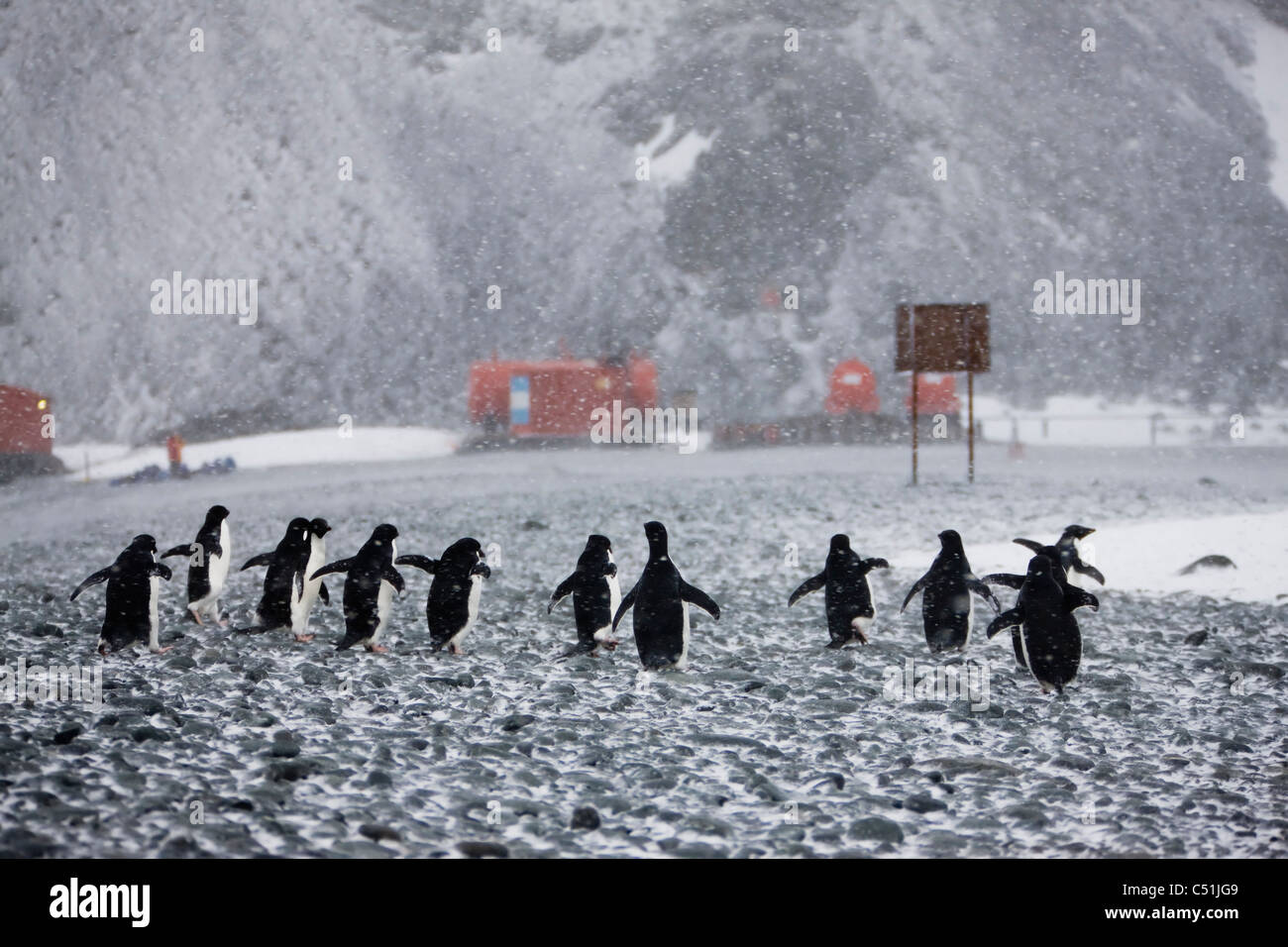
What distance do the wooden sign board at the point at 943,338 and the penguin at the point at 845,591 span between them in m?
5.99

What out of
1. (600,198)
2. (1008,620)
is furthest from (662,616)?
(600,198)

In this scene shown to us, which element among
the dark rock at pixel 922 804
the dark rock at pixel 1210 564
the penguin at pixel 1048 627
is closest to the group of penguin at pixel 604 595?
the penguin at pixel 1048 627

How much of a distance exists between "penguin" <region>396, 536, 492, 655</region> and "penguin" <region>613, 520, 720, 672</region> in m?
0.84

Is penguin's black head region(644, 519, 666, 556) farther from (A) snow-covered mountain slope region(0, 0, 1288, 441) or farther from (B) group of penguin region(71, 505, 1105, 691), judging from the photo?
(A) snow-covered mountain slope region(0, 0, 1288, 441)

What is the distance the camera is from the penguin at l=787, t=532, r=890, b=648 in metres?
5.60

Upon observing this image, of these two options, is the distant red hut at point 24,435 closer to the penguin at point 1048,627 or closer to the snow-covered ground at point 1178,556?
the snow-covered ground at point 1178,556

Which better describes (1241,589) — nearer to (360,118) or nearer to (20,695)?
(20,695)

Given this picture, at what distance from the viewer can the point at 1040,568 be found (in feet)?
16.2

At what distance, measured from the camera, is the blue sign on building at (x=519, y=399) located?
18094 mm

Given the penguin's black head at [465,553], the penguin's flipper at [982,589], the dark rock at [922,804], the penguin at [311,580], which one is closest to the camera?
the dark rock at [922,804]

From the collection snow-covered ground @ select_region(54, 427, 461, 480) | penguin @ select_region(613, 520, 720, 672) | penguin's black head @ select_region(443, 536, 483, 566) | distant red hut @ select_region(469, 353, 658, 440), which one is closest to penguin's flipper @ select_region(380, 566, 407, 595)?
penguin's black head @ select_region(443, 536, 483, 566)

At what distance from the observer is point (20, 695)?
450 cm

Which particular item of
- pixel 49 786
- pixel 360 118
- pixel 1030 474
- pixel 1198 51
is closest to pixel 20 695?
pixel 49 786

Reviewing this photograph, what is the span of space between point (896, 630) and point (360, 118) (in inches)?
1544
